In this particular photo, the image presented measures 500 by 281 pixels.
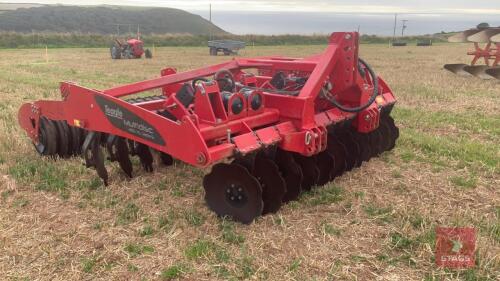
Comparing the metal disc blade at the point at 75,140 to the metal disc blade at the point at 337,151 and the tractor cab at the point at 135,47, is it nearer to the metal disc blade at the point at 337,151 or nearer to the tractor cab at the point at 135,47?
the metal disc blade at the point at 337,151

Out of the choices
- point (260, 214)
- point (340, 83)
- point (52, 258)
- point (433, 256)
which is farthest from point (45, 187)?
point (433, 256)

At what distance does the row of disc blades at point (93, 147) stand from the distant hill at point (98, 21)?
51.1 m

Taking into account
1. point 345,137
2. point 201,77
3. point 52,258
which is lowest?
point 52,258

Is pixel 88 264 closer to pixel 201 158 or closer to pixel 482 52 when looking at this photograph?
pixel 201 158

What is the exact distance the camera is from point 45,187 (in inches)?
188

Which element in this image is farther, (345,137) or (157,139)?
(345,137)

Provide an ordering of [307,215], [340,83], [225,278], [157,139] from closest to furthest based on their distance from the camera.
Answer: [225,278], [157,139], [307,215], [340,83]

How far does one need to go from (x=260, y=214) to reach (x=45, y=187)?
2346 mm

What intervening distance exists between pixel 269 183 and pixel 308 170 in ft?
2.27

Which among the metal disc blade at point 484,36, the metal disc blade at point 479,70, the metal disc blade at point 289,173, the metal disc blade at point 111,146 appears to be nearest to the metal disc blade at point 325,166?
the metal disc blade at point 289,173

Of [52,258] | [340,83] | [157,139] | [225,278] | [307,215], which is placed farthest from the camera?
[340,83]

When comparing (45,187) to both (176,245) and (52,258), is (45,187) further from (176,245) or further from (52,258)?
(176,245)

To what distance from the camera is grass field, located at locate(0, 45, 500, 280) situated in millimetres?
3301

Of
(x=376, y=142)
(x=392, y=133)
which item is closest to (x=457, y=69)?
(x=392, y=133)
